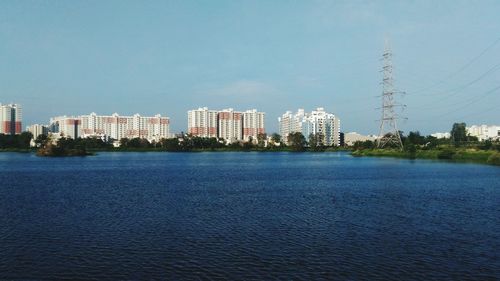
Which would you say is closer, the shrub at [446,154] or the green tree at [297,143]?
the shrub at [446,154]

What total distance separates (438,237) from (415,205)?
896 cm

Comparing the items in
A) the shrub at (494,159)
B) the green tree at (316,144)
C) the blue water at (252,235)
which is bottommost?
the blue water at (252,235)

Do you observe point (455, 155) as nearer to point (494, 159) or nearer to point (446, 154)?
point (446, 154)

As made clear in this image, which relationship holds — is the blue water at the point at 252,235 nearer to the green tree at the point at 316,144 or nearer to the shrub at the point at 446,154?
the shrub at the point at 446,154

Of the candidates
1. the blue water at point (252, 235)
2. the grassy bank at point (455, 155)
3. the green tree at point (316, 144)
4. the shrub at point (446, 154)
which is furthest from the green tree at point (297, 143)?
the blue water at point (252, 235)

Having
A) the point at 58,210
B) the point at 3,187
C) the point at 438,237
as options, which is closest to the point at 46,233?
the point at 58,210

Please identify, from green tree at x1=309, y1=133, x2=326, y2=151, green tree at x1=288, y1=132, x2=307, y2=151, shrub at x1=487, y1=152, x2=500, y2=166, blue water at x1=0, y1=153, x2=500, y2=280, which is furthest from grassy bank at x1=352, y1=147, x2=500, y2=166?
green tree at x1=309, y1=133, x2=326, y2=151

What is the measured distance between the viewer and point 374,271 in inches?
526

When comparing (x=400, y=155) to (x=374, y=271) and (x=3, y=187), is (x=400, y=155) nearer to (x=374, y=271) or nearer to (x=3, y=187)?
(x=3, y=187)

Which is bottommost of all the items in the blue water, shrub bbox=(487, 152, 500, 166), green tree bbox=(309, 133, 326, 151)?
the blue water

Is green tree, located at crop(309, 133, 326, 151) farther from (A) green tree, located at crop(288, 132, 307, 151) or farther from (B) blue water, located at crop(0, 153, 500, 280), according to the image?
(B) blue water, located at crop(0, 153, 500, 280)

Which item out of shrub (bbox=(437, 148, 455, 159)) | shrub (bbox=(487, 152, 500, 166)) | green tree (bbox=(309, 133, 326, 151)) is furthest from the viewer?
green tree (bbox=(309, 133, 326, 151))

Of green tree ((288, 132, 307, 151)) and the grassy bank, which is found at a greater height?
green tree ((288, 132, 307, 151))

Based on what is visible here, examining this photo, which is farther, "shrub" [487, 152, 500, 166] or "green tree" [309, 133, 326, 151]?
"green tree" [309, 133, 326, 151]
